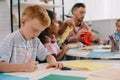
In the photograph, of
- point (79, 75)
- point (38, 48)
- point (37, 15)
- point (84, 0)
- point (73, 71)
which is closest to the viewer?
point (79, 75)

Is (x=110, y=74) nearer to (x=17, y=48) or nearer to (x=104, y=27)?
(x=17, y=48)

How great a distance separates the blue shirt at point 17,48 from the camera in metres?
1.37

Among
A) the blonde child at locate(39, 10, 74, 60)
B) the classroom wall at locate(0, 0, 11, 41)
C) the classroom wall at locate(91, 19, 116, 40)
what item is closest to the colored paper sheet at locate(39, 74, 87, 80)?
the blonde child at locate(39, 10, 74, 60)

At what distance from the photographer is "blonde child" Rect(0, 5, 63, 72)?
1.27 m

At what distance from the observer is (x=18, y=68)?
1.26m

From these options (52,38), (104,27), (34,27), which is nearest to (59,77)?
(34,27)

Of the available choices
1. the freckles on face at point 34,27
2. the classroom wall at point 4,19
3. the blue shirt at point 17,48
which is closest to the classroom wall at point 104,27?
the classroom wall at point 4,19

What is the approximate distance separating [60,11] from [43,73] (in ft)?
9.75

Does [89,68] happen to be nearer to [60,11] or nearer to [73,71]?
[73,71]

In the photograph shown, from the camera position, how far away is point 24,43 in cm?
149

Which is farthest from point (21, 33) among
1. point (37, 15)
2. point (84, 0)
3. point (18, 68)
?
point (84, 0)

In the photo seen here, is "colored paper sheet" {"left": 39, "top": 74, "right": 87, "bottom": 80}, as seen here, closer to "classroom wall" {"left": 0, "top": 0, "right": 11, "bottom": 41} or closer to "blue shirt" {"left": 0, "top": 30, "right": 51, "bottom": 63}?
"blue shirt" {"left": 0, "top": 30, "right": 51, "bottom": 63}

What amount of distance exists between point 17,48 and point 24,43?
59 millimetres

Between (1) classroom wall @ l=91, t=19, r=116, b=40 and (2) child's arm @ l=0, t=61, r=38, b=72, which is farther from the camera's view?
(1) classroom wall @ l=91, t=19, r=116, b=40
